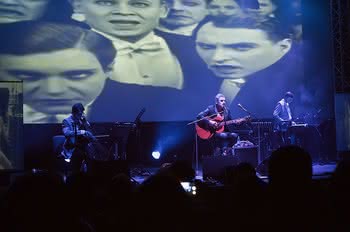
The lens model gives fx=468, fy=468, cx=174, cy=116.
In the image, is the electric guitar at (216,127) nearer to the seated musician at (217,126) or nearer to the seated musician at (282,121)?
the seated musician at (217,126)

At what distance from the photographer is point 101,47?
1130cm

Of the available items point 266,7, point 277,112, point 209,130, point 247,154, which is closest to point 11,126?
point 209,130

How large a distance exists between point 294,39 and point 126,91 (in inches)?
191

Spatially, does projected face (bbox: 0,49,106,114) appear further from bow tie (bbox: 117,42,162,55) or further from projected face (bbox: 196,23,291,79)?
projected face (bbox: 196,23,291,79)

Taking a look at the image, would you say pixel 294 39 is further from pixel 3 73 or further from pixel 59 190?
pixel 59 190

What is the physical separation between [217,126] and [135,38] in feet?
9.90

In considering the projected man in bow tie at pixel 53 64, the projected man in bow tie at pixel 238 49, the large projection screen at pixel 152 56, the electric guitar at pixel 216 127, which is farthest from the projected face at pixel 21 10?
the electric guitar at pixel 216 127

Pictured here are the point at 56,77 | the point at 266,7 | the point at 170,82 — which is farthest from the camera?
the point at 266,7

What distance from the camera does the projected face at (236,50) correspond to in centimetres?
1202

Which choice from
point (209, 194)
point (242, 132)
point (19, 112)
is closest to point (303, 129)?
point (242, 132)

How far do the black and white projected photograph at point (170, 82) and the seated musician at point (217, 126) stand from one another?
0.09 ft

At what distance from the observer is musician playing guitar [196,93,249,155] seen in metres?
10.6

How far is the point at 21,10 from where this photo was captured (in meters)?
10.9

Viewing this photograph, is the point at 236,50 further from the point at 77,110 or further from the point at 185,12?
the point at 77,110
